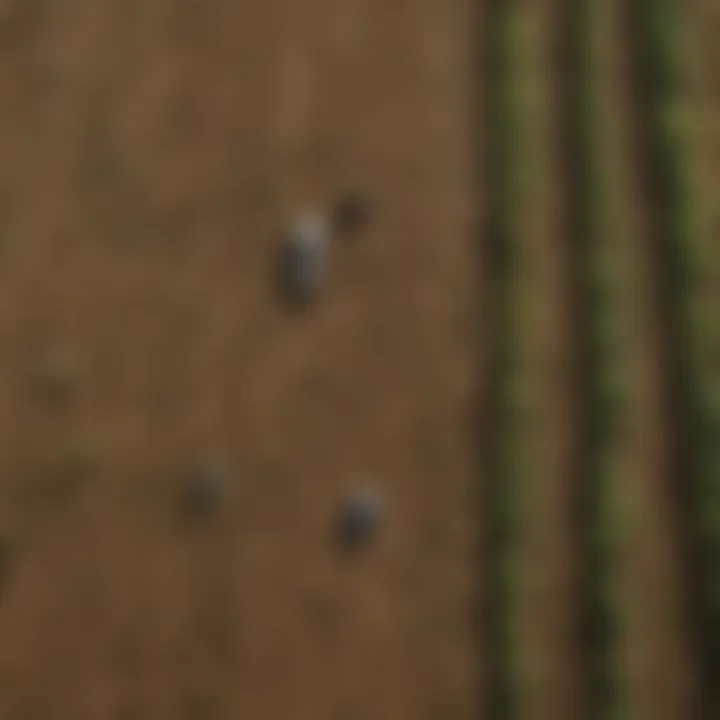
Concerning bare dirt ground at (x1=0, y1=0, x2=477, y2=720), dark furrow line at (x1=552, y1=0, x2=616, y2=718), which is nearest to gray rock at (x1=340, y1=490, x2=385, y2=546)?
bare dirt ground at (x1=0, y1=0, x2=477, y2=720)

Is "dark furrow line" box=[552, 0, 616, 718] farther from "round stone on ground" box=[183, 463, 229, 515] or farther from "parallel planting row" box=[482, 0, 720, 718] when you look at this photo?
"round stone on ground" box=[183, 463, 229, 515]

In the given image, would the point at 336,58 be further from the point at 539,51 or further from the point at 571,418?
the point at 571,418

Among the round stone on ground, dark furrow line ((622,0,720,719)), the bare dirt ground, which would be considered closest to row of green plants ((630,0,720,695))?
dark furrow line ((622,0,720,719))

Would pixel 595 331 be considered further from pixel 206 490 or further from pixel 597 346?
pixel 206 490

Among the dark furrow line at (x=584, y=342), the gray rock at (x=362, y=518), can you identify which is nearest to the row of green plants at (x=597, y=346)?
the dark furrow line at (x=584, y=342)

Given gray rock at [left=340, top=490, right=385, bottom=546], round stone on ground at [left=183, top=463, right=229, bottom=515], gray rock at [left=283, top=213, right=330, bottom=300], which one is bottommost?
gray rock at [left=340, top=490, right=385, bottom=546]

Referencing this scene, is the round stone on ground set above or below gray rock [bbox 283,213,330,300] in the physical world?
below
